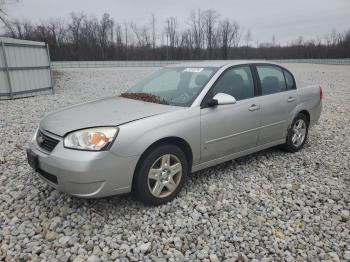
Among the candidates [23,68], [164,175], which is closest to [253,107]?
[164,175]

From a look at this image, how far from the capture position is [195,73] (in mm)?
3951

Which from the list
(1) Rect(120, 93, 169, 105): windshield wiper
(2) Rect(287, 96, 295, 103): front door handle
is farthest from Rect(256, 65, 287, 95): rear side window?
(1) Rect(120, 93, 169, 105): windshield wiper

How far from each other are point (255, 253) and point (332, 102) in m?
9.20

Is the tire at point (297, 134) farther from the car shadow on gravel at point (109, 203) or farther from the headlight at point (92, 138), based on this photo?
the headlight at point (92, 138)

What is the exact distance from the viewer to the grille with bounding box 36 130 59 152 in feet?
9.64

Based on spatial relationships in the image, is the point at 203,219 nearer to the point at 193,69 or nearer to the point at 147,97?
the point at 147,97

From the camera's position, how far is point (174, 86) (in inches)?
157

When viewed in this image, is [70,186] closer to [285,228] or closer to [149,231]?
[149,231]

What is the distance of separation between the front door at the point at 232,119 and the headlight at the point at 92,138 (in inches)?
44.1

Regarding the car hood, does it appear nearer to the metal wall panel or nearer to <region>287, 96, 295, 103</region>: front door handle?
<region>287, 96, 295, 103</region>: front door handle

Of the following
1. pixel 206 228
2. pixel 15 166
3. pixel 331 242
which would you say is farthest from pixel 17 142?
pixel 331 242

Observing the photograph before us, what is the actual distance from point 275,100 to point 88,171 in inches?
116

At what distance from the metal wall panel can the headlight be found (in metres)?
10.1

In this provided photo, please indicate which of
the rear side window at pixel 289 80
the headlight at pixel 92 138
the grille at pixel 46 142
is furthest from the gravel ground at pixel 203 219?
the rear side window at pixel 289 80
